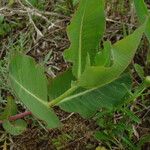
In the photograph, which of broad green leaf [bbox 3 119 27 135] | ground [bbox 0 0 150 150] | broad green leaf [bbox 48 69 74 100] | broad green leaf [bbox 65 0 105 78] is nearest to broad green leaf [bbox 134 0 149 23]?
broad green leaf [bbox 65 0 105 78]

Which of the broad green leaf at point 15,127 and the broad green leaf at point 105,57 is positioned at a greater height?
the broad green leaf at point 105,57

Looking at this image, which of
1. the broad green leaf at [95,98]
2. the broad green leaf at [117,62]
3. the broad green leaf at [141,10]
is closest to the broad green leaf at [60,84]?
the broad green leaf at [95,98]

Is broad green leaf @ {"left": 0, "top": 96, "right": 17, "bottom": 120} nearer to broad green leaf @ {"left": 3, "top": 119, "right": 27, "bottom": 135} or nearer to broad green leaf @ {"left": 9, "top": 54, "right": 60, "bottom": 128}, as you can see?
broad green leaf @ {"left": 3, "top": 119, "right": 27, "bottom": 135}

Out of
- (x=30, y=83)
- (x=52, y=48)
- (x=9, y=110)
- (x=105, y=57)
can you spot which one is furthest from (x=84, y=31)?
(x=52, y=48)

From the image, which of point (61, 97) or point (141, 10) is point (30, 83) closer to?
point (61, 97)

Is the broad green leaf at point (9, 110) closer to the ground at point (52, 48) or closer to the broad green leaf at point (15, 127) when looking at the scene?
the broad green leaf at point (15, 127)

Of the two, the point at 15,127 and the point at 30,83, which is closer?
the point at 30,83
